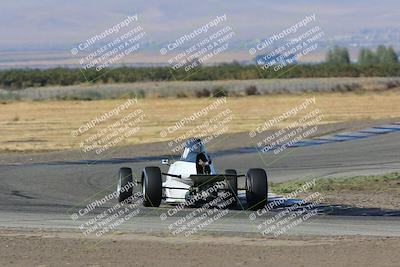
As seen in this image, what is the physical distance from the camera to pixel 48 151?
38812 mm

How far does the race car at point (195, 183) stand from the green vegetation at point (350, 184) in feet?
13.8

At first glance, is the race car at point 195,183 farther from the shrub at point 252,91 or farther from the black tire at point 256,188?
the shrub at point 252,91

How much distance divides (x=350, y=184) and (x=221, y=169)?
19.9 ft

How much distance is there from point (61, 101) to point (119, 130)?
21.5 meters

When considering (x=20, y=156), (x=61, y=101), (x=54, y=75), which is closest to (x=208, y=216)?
(x=20, y=156)

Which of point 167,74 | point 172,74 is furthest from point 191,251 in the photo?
point 167,74

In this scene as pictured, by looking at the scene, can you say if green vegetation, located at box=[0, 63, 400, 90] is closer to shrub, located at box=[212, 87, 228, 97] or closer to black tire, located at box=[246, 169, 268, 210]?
shrub, located at box=[212, 87, 228, 97]

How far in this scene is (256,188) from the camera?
64.2 ft

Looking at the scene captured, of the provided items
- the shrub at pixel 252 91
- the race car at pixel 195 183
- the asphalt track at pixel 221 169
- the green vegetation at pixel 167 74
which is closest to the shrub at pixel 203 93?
the shrub at pixel 252 91

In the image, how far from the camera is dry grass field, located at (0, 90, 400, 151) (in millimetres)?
44094

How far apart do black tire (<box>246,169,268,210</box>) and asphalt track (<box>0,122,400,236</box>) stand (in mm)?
295

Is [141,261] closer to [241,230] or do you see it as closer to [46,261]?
[46,261]

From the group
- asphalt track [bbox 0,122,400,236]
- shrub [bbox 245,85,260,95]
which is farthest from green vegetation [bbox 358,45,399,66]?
asphalt track [bbox 0,122,400,236]

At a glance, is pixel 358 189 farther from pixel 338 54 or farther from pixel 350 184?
pixel 338 54
